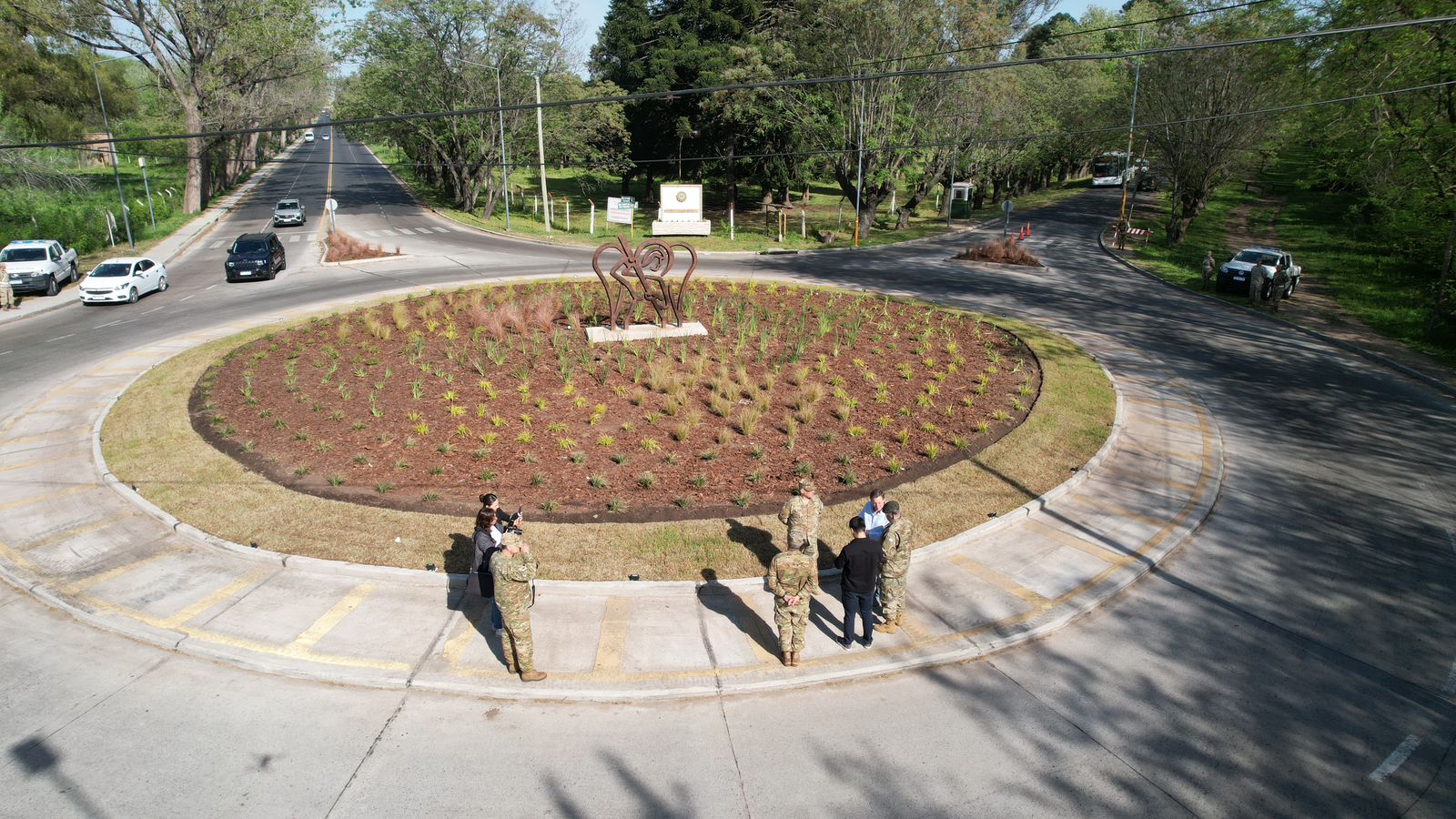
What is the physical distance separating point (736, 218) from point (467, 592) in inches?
1925

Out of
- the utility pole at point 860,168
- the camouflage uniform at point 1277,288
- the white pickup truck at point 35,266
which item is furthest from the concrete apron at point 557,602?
the utility pole at point 860,168

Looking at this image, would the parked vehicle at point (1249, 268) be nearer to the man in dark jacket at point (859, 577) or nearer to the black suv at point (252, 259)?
the man in dark jacket at point (859, 577)

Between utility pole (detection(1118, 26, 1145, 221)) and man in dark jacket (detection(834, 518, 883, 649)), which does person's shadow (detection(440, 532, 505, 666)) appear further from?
utility pole (detection(1118, 26, 1145, 221))

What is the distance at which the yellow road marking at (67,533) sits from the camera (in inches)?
404

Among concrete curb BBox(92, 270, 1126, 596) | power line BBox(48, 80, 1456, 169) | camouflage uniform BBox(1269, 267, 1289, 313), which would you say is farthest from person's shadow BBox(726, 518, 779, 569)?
camouflage uniform BBox(1269, 267, 1289, 313)

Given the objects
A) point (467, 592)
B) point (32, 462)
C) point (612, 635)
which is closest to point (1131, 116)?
point (612, 635)

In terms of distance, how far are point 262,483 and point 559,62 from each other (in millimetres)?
44644

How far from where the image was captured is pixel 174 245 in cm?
3809

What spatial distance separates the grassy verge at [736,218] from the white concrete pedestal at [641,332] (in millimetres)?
20619

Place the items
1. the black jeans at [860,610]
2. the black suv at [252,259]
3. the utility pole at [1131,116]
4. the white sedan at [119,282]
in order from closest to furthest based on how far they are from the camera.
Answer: the black jeans at [860,610]
the white sedan at [119,282]
the black suv at [252,259]
the utility pole at [1131,116]

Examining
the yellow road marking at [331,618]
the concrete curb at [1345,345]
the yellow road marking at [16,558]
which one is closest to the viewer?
the yellow road marking at [331,618]

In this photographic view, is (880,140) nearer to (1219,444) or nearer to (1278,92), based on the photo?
(1278,92)

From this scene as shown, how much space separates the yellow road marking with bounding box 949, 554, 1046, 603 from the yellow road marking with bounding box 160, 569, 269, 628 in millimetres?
8991

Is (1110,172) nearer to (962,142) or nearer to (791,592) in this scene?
(962,142)
